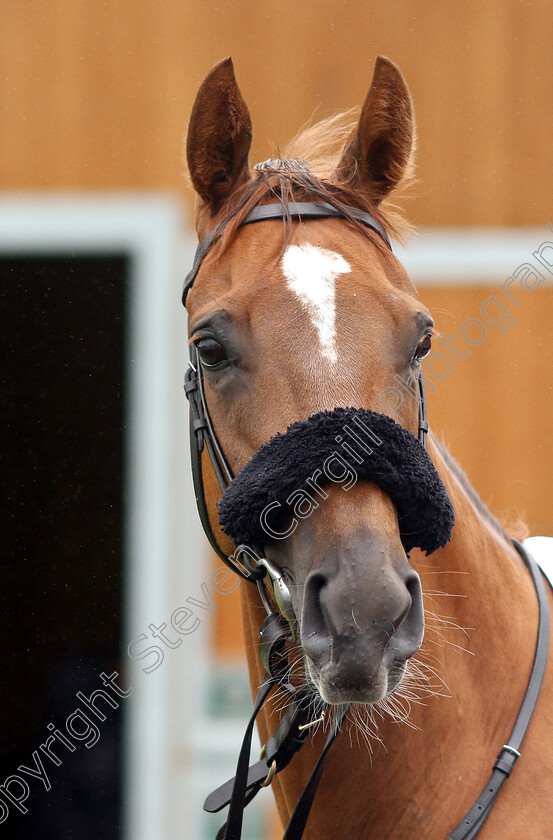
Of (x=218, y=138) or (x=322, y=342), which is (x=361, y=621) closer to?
(x=322, y=342)

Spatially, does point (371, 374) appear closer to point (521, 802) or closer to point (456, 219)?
point (521, 802)

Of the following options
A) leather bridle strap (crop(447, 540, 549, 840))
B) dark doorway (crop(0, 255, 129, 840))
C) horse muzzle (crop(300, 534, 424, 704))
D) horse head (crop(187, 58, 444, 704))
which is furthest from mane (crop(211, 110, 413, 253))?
dark doorway (crop(0, 255, 129, 840))

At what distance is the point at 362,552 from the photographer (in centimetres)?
140

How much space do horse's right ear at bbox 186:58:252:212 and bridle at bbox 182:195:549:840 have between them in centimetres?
15

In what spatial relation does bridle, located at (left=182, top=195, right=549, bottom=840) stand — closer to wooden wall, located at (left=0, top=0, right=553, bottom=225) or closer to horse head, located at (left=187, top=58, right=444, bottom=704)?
horse head, located at (left=187, top=58, right=444, bottom=704)

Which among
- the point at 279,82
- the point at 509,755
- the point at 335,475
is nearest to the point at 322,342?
the point at 335,475

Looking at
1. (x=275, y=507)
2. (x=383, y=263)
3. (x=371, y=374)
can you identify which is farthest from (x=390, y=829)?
(x=383, y=263)

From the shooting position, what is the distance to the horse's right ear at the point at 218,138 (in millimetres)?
1936

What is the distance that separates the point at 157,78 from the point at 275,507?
3.68 meters

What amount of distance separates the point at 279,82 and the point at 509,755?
3.90 m

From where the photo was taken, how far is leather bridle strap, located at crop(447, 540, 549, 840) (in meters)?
1.61

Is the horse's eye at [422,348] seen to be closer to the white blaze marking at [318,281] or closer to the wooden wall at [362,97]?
the white blaze marking at [318,281]

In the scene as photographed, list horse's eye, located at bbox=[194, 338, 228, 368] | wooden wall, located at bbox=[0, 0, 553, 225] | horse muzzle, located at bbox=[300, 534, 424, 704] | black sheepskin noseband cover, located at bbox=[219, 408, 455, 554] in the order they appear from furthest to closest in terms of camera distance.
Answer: wooden wall, located at bbox=[0, 0, 553, 225]
horse's eye, located at bbox=[194, 338, 228, 368]
black sheepskin noseband cover, located at bbox=[219, 408, 455, 554]
horse muzzle, located at bbox=[300, 534, 424, 704]

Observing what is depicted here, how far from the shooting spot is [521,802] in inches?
63.7
